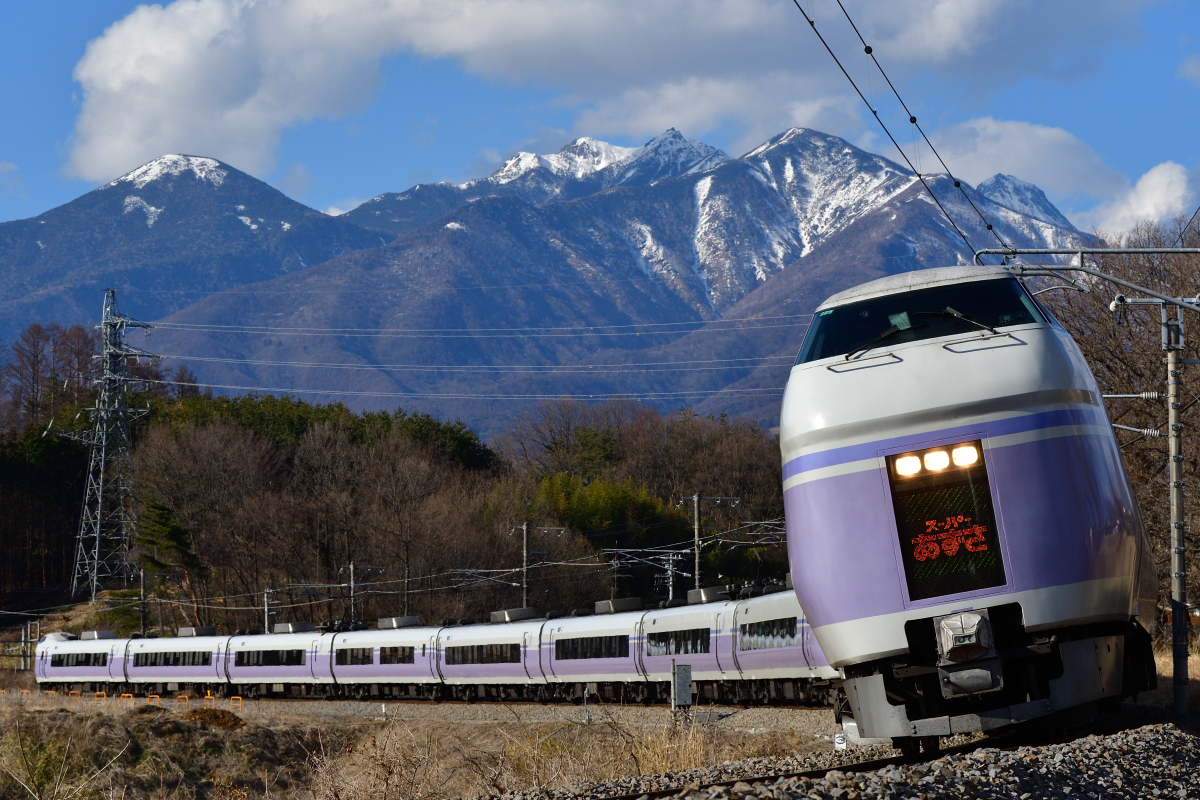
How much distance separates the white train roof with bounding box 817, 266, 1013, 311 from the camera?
9.83 m

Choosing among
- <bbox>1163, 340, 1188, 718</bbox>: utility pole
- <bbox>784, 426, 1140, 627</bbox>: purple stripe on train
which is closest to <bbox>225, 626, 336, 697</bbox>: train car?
<bbox>1163, 340, 1188, 718</bbox>: utility pole

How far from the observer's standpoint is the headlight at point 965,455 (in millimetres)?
8648

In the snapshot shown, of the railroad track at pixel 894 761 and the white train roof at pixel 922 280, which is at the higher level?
the white train roof at pixel 922 280

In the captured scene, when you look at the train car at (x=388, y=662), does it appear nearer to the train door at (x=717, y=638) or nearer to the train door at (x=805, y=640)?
the train door at (x=717, y=638)

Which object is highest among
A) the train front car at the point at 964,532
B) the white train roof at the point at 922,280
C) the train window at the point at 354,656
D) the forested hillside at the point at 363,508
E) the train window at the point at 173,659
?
the forested hillside at the point at 363,508

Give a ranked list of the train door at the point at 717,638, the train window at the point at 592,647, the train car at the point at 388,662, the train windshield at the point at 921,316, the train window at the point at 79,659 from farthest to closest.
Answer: the train window at the point at 79,659 < the train car at the point at 388,662 < the train window at the point at 592,647 < the train door at the point at 717,638 < the train windshield at the point at 921,316

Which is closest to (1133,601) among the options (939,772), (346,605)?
(939,772)

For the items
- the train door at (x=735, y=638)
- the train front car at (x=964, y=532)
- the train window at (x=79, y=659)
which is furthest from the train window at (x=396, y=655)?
the train front car at (x=964, y=532)

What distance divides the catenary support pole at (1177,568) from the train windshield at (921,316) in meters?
5.48

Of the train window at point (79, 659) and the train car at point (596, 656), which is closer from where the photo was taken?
the train car at point (596, 656)

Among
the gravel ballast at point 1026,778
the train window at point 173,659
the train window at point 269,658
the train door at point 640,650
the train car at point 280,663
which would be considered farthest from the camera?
the train window at point 173,659

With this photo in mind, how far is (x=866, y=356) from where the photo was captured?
9.30m

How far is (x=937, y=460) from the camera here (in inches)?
344

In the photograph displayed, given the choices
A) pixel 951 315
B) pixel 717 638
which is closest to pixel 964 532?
pixel 951 315
